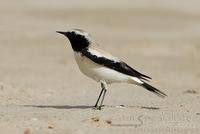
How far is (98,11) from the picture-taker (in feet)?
91.7

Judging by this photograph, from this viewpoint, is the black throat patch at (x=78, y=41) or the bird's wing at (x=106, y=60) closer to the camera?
the bird's wing at (x=106, y=60)

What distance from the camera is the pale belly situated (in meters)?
11.5

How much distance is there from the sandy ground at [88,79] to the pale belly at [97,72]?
42cm

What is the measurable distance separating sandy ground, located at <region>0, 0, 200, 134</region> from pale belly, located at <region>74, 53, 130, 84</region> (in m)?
0.42

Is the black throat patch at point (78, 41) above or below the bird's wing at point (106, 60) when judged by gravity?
above

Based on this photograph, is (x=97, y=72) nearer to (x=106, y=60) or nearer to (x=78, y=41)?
(x=106, y=60)

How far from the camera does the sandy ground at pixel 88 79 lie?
399 inches

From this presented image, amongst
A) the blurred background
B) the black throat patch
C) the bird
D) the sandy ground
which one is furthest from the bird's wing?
the blurred background

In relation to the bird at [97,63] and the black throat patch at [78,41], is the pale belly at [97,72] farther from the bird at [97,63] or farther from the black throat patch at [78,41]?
the black throat patch at [78,41]

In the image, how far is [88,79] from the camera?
16641mm

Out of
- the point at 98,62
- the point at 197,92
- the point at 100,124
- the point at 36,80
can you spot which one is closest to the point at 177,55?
the point at 36,80

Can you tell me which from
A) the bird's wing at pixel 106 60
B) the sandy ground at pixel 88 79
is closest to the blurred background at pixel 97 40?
the sandy ground at pixel 88 79

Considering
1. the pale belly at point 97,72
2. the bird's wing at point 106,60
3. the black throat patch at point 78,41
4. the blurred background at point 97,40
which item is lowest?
the pale belly at point 97,72

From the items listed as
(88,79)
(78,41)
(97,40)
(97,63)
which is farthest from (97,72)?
(97,40)
